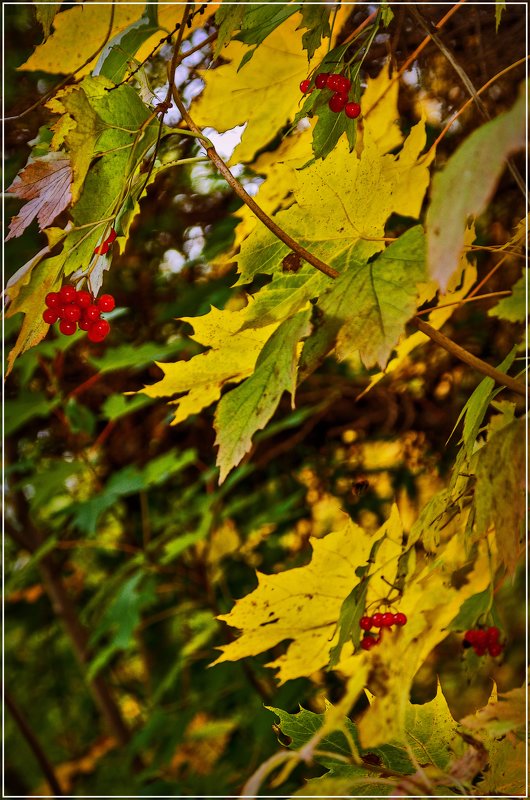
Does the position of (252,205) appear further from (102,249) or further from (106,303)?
(106,303)

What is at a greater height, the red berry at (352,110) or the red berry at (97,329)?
the red berry at (352,110)

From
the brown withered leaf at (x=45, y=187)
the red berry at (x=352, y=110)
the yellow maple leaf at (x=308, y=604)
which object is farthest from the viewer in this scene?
the yellow maple leaf at (x=308, y=604)

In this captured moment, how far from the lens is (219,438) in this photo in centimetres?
62

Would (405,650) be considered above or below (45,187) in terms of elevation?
below

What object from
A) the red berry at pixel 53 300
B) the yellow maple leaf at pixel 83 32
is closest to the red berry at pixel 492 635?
the red berry at pixel 53 300

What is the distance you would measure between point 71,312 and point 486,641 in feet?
1.53

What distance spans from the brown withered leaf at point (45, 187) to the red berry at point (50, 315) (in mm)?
82

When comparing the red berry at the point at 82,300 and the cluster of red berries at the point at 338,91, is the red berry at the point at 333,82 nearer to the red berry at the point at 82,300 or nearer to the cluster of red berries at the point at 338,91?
the cluster of red berries at the point at 338,91

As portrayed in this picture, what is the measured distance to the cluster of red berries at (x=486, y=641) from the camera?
0.75 metres

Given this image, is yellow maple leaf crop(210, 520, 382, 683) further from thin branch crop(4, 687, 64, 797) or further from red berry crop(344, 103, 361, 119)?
thin branch crop(4, 687, 64, 797)

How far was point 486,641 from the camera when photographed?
75cm

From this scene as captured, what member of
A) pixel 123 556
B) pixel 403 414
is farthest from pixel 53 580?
pixel 403 414

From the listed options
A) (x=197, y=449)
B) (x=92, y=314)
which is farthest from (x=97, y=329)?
(x=197, y=449)

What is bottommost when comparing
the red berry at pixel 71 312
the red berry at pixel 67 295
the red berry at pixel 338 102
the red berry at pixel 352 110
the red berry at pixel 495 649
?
the red berry at pixel 495 649
